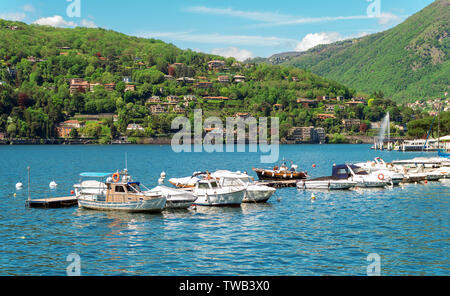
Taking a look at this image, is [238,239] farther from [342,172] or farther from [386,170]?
[386,170]

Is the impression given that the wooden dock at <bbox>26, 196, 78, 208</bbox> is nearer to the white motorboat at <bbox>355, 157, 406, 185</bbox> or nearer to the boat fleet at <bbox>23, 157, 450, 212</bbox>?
the boat fleet at <bbox>23, 157, 450, 212</bbox>

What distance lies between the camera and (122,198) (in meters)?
39.5

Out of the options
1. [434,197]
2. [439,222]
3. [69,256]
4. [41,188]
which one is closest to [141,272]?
[69,256]

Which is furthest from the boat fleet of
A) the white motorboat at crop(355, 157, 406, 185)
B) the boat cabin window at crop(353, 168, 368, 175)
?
the boat cabin window at crop(353, 168, 368, 175)

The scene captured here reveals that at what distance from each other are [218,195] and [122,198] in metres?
8.28

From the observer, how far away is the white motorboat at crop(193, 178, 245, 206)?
42906 mm

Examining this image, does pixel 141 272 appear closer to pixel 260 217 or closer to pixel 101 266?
pixel 101 266

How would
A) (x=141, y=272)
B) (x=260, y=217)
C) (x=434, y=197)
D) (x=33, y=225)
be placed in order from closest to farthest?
(x=141, y=272) → (x=33, y=225) → (x=260, y=217) → (x=434, y=197)

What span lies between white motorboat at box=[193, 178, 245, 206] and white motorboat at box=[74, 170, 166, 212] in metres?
4.66

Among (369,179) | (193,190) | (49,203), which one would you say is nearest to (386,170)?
(369,179)

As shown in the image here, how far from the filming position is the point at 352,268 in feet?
78.1
